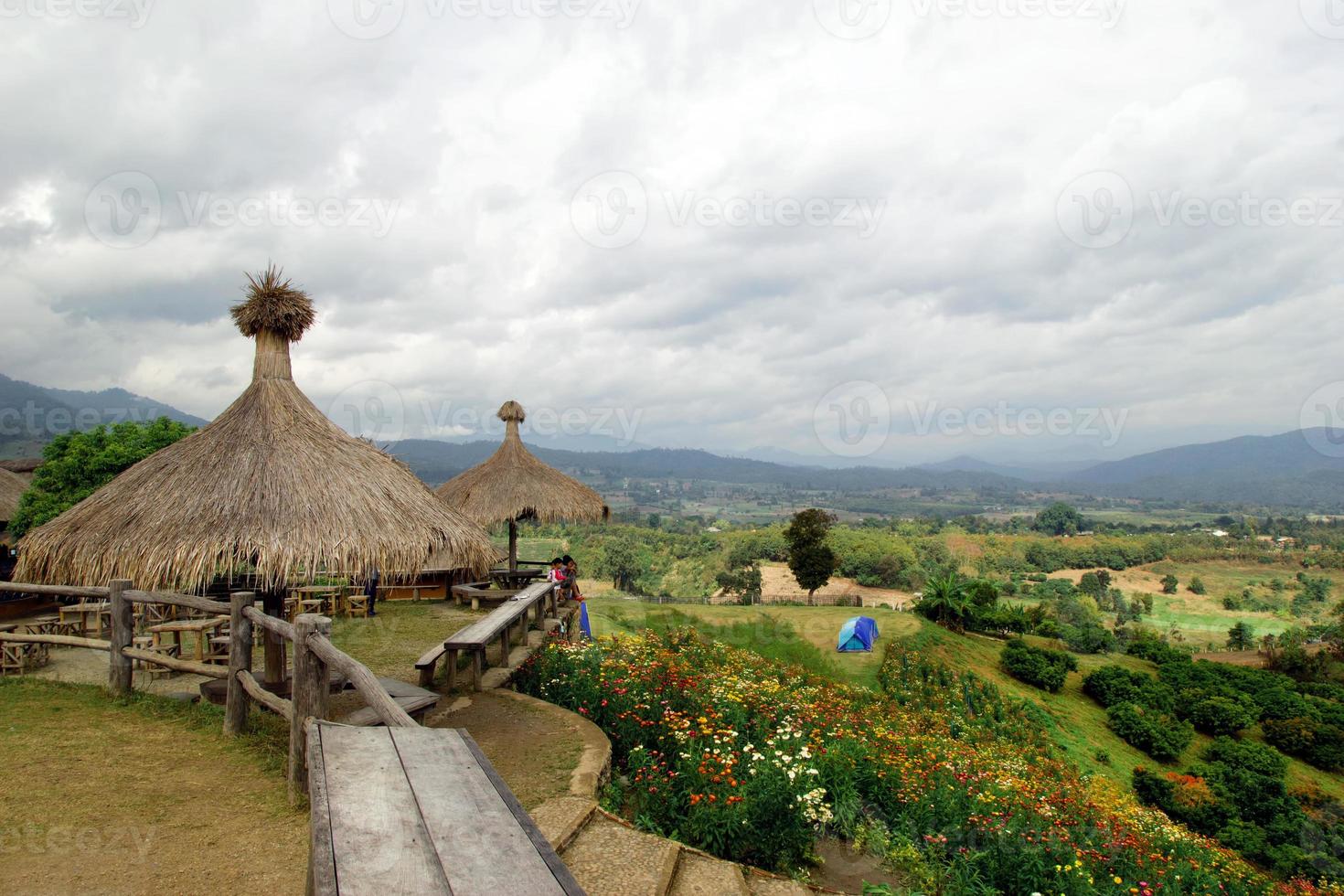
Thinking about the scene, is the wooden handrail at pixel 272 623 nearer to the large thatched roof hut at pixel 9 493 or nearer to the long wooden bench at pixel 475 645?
Result: the long wooden bench at pixel 475 645

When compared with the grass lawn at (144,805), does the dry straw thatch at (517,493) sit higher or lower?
higher

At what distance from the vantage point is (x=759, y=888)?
→ 175 inches

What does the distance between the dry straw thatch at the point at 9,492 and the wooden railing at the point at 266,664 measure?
14326 millimetres

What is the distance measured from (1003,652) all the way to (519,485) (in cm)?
2158

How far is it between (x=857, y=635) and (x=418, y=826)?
80.2 feet

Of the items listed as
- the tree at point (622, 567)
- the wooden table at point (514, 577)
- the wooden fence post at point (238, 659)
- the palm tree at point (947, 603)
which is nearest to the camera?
the wooden fence post at point (238, 659)

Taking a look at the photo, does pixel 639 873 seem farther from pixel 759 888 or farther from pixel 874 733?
pixel 874 733

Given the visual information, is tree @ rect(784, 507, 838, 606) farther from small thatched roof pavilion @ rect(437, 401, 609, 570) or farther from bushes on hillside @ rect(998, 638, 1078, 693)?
small thatched roof pavilion @ rect(437, 401, 609, 570)

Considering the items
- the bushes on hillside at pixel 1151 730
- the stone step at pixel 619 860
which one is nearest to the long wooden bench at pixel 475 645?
the stone step at pixel 619 860

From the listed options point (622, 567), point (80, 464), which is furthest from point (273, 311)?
point (622, 567)

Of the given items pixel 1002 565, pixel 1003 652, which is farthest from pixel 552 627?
pixel 1002 565

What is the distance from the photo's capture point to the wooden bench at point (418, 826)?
180cm

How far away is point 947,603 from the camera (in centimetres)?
3164

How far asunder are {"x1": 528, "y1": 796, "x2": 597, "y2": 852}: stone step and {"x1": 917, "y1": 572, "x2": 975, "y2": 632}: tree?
29914mm
